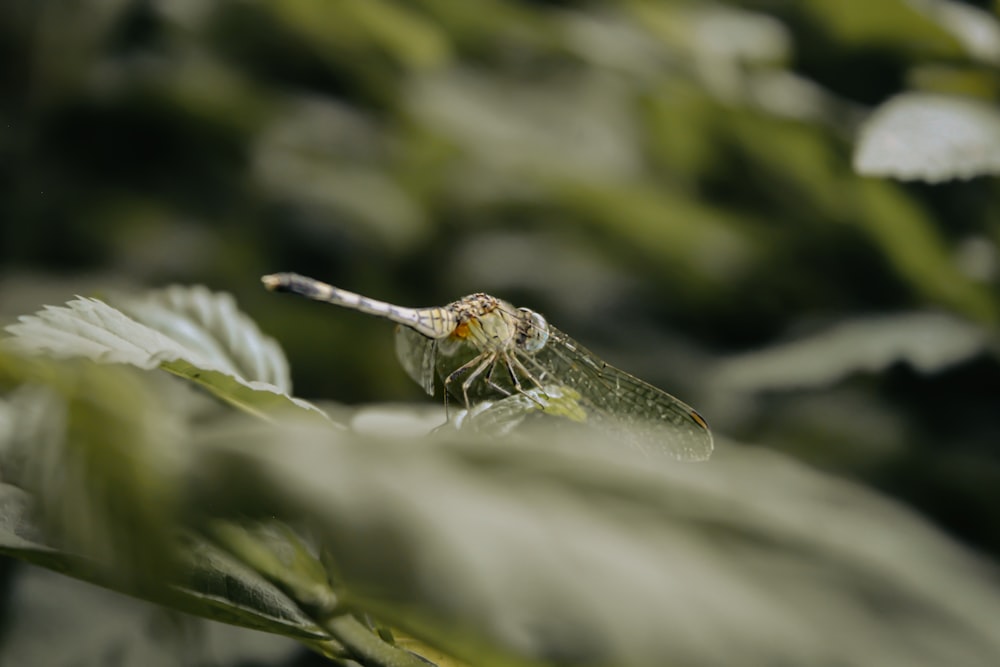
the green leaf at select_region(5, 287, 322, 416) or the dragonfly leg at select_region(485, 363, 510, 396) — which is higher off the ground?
the dragonfly leg at select_region(485, 363, 510, 396)

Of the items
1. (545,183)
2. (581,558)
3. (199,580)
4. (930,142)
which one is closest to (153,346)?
(199,580)

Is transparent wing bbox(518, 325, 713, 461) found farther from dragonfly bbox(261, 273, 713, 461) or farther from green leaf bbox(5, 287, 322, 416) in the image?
green leaf bbox(5, 287, 322, 416)

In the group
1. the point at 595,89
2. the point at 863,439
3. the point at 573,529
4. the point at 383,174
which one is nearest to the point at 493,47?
the point at 595,89

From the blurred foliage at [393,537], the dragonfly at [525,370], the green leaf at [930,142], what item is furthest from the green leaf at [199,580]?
the green leaf at [930,142]

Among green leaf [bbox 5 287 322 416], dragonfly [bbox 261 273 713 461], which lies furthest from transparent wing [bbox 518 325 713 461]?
green leaf [bbox 5 287 322 416]

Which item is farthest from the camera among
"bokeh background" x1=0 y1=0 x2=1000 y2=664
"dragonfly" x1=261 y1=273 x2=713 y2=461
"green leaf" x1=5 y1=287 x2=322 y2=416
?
"bokeh background" x1=0 y1=0 x2=1000 y2=664

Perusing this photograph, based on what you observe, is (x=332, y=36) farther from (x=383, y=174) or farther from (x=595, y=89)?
(x=595, y=89)

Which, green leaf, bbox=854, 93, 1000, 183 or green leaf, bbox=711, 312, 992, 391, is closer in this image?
green leaf, bbox=854, 93, 1000, 183

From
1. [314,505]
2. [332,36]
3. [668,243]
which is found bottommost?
[314,505]
